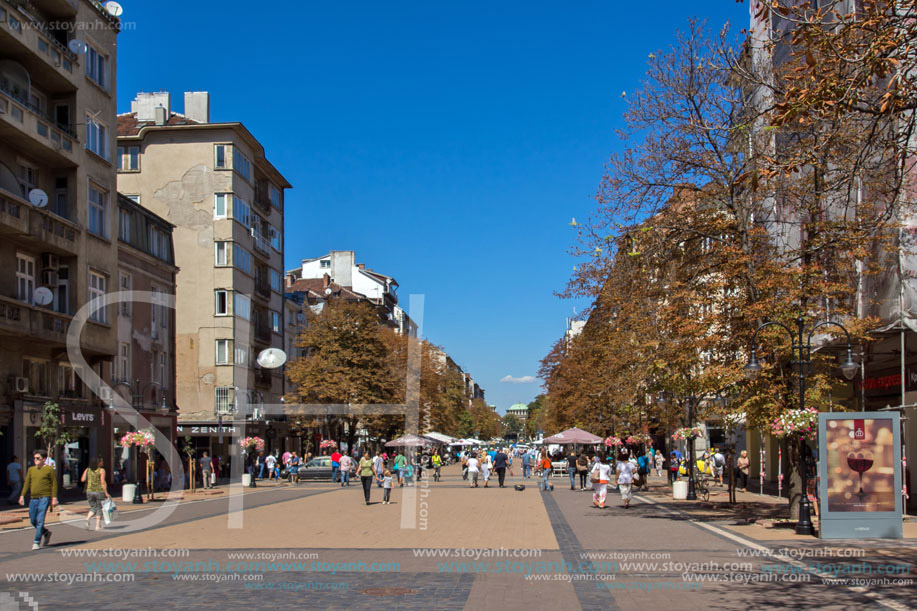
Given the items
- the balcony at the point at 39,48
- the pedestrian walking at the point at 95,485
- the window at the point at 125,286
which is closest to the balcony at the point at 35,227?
the balcony at the point at 39,48

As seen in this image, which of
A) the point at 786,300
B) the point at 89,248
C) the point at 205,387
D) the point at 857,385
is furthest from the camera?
the point at 205,387

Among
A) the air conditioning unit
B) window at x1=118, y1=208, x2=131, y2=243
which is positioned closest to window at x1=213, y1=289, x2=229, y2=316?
window at x1=118, y1=208, x2=131, y2=243

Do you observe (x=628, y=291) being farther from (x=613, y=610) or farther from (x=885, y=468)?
(x=613, y=610)

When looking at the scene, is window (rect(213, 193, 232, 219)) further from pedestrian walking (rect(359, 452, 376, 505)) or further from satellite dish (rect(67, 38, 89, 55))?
pedestrian walking (rect(359, 452, 376, 505))

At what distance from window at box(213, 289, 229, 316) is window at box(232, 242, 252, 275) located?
72.5 inches

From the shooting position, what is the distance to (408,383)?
65.1m

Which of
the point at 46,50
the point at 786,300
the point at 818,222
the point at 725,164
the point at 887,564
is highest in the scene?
the point at 46,50

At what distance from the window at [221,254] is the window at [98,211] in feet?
65.5

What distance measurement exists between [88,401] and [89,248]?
598cm

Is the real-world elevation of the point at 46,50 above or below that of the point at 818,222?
above


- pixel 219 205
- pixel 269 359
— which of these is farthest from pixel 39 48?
pixel 269 359

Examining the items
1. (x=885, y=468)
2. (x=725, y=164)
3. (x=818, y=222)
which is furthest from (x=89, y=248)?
(x=885, y=468)

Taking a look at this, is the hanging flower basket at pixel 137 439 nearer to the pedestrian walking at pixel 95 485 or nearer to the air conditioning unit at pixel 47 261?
the air conditioning unit at pixel 47 261

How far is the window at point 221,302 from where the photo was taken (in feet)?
183
